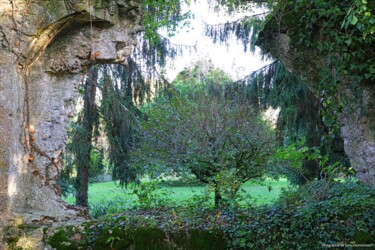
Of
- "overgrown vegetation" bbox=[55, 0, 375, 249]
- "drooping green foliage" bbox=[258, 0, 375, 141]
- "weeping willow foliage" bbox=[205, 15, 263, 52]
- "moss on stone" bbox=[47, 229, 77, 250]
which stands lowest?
"moss on stone" bbox=[47, 229, 77, 250]

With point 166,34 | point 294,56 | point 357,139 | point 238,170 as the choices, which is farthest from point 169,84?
point 357,139

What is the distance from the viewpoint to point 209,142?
8539mm

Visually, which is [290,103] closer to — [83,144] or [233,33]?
[233,33]

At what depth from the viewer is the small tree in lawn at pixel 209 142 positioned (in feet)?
26.8

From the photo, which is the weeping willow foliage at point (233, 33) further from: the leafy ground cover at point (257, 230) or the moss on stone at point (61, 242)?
the moss on stone at point (61, 242)

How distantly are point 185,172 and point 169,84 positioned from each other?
3599 millimetres

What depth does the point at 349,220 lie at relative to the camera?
187 inches

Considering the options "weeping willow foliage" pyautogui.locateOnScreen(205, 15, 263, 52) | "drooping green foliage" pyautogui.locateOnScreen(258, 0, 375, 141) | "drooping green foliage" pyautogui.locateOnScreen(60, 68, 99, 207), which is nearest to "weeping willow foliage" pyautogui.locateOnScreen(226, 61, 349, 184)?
"weeping willow foliage" pyautogui.locateOnScreen(205, 15, 263, 52)

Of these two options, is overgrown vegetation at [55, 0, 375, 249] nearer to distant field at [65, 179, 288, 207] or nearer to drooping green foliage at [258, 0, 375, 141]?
drooping green foliage at [258, 0, 375, 141]

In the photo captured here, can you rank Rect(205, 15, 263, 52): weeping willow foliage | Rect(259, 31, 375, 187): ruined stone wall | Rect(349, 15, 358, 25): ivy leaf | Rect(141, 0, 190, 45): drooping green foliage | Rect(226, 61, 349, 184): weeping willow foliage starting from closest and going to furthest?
Rect(349, 15, 358, 25): ivy leaf → Rect(259, 31, 375, 187): ruined stone wall → Rect(141, 0, 190, 45): drooping green foliage → Rect(226, 61, 349, 184): weeping willow foliage → Rect(205, 15, 263, 52): weeping willow foliage

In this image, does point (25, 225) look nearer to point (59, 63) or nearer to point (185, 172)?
point (59, 63)

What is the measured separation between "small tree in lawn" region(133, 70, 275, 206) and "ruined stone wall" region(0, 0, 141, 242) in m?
3.01

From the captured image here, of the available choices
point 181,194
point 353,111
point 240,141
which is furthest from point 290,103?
point 353,111

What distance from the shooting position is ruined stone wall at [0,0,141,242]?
4922 mm
